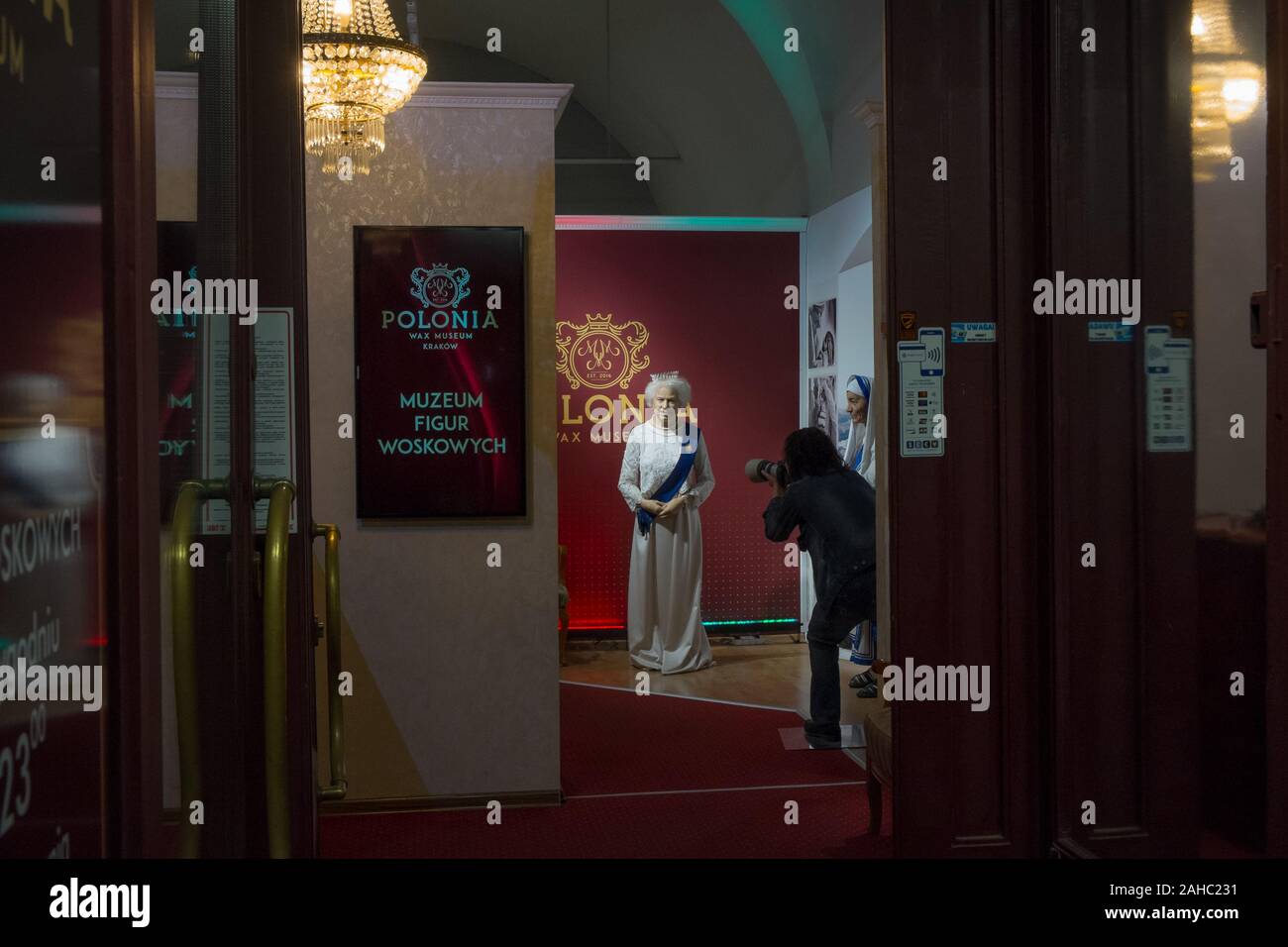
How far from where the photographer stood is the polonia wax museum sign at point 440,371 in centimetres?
433

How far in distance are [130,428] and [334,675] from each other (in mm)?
1199

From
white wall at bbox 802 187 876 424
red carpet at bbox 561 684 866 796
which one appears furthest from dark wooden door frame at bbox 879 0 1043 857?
white wall at bbox 802 187 876 424

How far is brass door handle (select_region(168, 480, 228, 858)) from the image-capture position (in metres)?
1.33

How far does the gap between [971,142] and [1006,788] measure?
5.20 feet

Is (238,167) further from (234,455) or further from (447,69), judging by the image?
(447,69)

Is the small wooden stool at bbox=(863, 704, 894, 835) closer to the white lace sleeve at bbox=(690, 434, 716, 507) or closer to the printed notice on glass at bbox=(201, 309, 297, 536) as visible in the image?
the printed notice on glass at bbox=(201, 309, 297, 536)

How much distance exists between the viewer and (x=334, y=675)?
2.21 m

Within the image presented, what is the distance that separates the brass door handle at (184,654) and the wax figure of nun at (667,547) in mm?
6099

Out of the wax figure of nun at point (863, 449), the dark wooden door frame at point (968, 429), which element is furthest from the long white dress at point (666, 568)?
the dark wooden door frame at point (968, 429)

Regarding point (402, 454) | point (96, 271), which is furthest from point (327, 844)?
point (96, 271)

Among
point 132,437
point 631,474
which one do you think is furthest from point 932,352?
point 631,474

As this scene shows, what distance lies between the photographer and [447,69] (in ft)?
35.8

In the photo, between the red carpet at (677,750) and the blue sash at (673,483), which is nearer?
the red carpet at (677,750)

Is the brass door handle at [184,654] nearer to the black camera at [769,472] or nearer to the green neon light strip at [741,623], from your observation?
the black camera at [769,472]
